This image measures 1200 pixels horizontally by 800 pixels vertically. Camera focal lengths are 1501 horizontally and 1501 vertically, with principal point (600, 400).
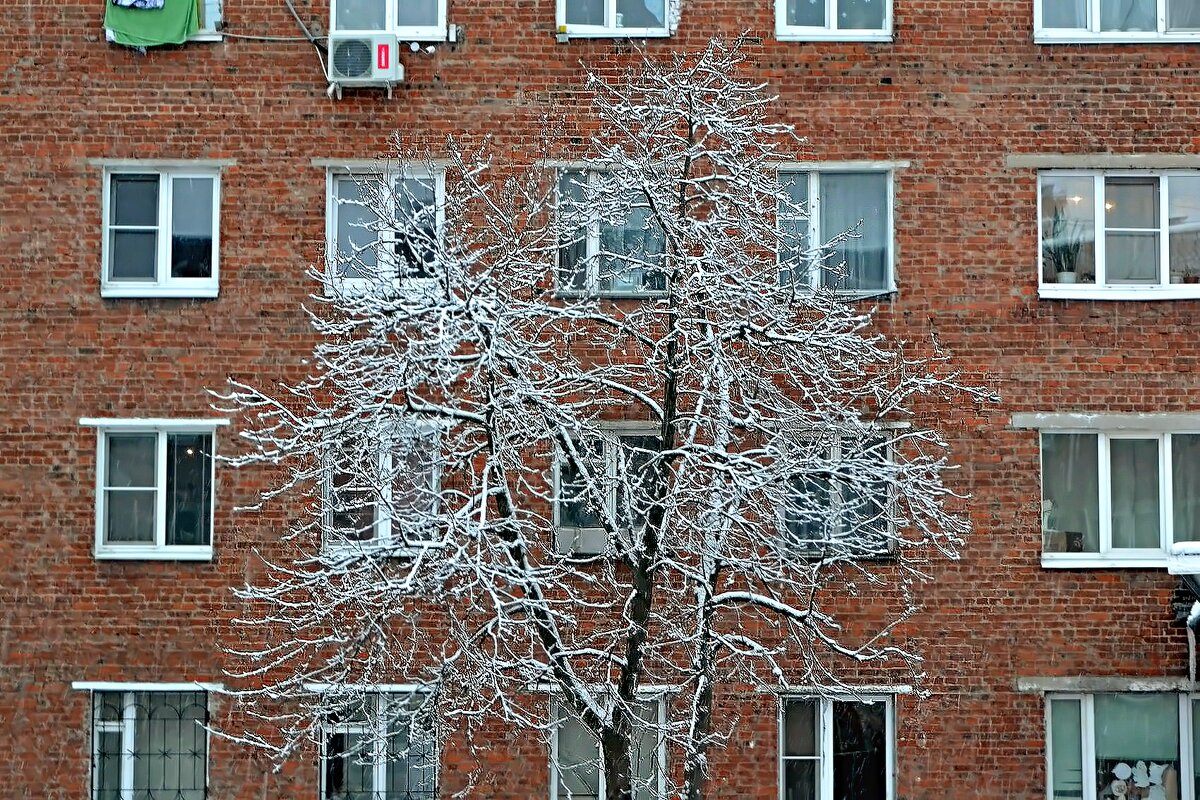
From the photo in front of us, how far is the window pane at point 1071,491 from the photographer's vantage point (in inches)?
608

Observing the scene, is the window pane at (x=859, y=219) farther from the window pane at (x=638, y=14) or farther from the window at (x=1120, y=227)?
the window pane at (x=638, y=14)

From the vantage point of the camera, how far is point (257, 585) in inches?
601

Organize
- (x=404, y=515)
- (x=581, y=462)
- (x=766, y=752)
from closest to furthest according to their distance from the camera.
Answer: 1. (x=581, y=462)
2. (x=404, y=515)
3. (x=766, y=752)

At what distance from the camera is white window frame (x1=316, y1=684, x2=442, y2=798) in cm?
1272

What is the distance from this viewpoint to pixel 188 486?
15.6m

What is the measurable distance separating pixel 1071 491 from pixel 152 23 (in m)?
10.8

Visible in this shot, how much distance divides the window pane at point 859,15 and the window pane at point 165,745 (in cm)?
980

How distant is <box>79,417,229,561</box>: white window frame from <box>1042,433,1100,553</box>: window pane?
27.9 feet

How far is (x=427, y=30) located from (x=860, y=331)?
5513mm

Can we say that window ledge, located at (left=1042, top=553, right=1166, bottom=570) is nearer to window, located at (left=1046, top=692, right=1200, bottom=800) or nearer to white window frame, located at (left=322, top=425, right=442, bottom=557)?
window, located at (left=1046, top=692, right=1200, bottom=800)

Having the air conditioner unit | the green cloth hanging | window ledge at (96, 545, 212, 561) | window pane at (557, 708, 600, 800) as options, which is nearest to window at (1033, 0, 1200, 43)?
the air conditioner unit

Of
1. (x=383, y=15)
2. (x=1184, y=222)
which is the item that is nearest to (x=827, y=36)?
(x=1184, y=222)

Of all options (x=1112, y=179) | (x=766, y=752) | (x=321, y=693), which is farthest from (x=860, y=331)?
(x=321, y=693)

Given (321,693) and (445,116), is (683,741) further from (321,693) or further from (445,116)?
(445,116)
